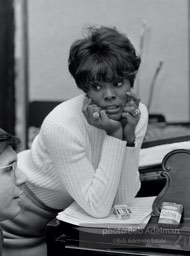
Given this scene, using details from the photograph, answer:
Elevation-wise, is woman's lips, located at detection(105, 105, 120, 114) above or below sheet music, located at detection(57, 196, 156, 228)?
above

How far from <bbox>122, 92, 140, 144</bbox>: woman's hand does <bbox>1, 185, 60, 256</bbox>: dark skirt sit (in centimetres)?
40

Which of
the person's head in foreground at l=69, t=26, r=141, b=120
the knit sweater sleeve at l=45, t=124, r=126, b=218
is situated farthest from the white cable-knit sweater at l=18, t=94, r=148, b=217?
the person's head in foreground at l=69, t=26, r=141, b=120

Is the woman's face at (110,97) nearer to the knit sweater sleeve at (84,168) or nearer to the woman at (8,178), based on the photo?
the knit sweater sleeve at (84,168)

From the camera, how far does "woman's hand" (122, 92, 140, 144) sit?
1276mm

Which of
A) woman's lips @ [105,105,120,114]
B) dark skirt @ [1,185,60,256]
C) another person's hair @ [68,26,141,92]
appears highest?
another person's hair @ [68,26,141,92]

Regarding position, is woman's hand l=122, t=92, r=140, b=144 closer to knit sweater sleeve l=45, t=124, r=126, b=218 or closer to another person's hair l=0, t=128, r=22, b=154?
knit sweater sleeve l=45, t=124, r=126, b=218

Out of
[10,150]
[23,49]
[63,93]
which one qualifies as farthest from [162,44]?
[10,150]

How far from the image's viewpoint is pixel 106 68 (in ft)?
4.17

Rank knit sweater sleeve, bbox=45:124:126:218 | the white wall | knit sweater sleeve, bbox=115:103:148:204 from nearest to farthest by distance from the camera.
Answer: knit sweater sleeve, bbox=45:124:126:218 → knit sweater sleeve, bbox=115:103:148:204 → the white wall

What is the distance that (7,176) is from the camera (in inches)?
42.9

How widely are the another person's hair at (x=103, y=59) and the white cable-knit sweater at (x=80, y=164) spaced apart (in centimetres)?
15

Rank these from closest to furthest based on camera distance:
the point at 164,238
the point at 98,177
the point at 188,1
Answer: the point at 164,238, the point at 98,177, the point at 188,1

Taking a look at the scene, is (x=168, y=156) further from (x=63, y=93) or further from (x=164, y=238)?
(x=63, y=93)

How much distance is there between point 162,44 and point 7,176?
2.35 m
